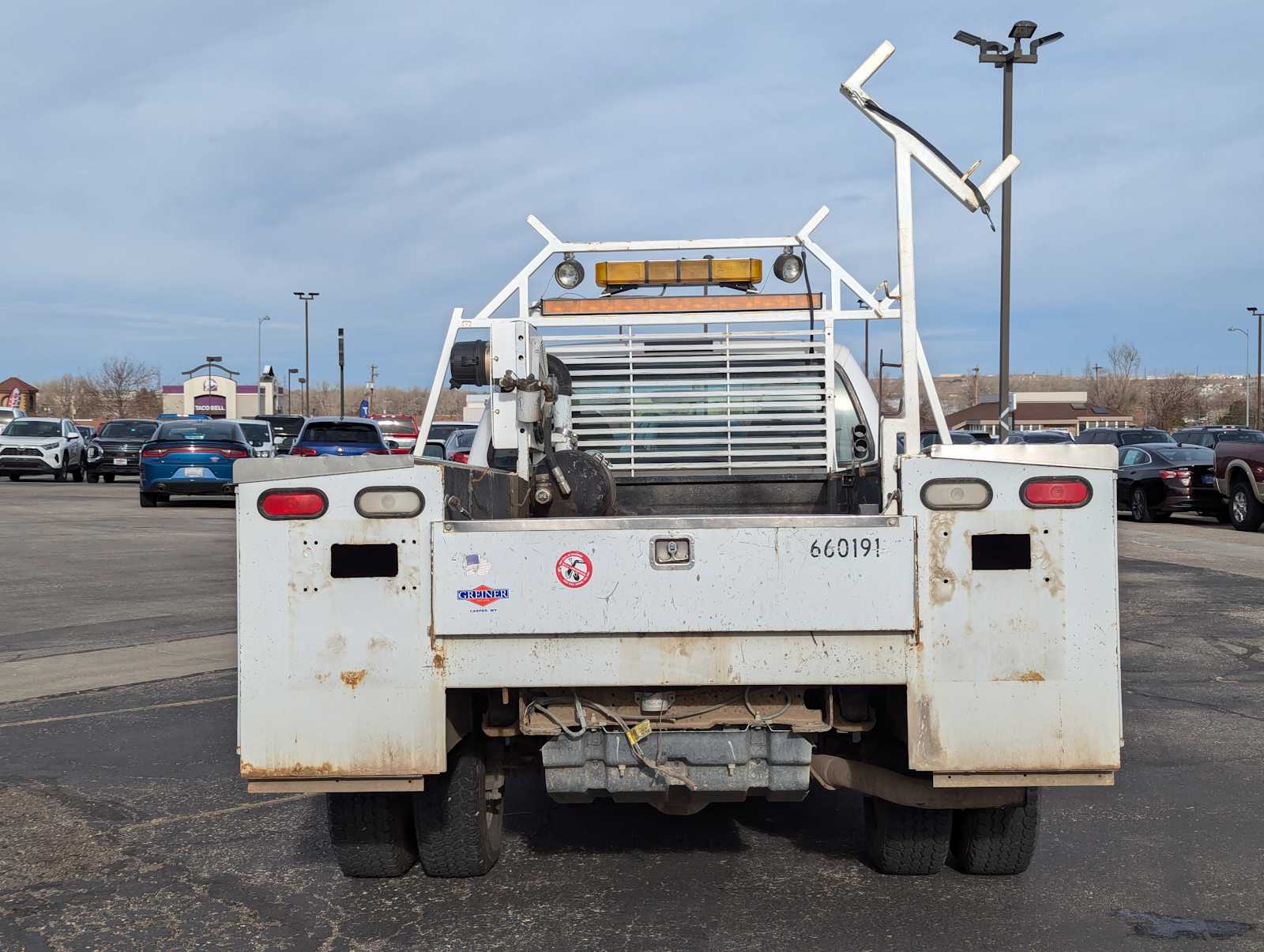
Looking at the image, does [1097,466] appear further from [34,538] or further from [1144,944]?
[34,538]

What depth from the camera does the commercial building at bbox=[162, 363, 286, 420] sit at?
8750cm

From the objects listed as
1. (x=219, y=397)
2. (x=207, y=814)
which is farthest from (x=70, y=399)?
(x=207, y=814)

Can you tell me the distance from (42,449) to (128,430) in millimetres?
4225

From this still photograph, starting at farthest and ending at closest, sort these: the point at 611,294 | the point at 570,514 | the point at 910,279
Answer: the point at 611,294
the point at 570,514
the point at 910,279

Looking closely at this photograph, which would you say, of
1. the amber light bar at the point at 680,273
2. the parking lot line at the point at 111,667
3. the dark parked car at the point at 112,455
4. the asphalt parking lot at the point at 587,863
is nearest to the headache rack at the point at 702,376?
the amber light bar at the point at 680,273

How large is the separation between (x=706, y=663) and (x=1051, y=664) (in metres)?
1.01

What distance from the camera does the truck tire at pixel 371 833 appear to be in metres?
4.86

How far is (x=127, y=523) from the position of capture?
22688mm

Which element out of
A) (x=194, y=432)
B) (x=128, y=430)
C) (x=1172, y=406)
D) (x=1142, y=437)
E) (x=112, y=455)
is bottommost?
(x=112, y=455)

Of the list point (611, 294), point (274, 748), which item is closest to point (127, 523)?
point (611, 294)

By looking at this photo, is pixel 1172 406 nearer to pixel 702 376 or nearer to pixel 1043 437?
pixel 1043 437

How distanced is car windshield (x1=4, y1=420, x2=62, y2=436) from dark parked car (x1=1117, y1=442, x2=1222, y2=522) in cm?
2797

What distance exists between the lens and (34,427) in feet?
129

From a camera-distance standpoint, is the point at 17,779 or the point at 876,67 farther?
the point at 17,779
